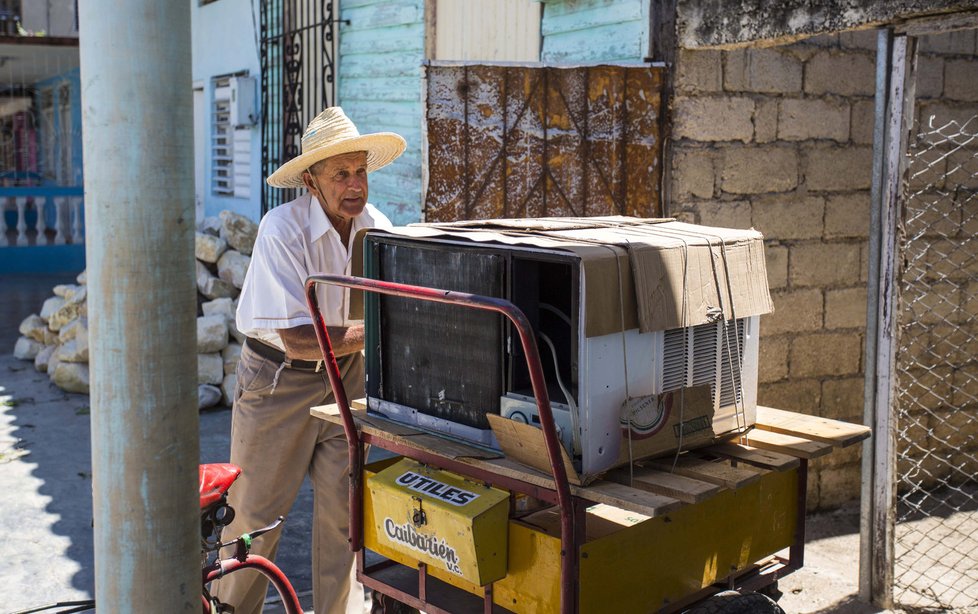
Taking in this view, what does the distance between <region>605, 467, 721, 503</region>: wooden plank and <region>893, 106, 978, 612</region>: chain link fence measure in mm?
3348

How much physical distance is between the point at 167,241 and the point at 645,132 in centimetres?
349

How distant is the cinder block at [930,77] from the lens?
5.79 meters

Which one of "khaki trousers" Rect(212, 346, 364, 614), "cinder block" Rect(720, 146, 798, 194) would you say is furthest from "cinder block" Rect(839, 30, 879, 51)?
"khaki trousers" Rect(212, 346, 364, 614)

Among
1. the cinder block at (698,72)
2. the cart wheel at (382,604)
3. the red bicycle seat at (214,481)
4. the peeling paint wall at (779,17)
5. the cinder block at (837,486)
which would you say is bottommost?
the cinder block at (837,486)

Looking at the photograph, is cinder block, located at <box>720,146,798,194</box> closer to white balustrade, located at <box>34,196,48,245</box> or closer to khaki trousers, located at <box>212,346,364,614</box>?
khaki trousers, located at <box>212,346,364,614</box>

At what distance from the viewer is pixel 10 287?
14.7m

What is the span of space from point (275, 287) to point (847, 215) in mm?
3471

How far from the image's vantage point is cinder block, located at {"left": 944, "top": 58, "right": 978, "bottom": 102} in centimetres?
592

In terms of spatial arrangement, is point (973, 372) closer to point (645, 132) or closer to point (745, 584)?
point (645, 132)

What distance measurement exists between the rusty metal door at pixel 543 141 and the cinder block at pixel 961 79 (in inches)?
73.7

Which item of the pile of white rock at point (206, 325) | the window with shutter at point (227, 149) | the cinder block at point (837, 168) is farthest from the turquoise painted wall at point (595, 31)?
the window with shutter at point (227, 149)

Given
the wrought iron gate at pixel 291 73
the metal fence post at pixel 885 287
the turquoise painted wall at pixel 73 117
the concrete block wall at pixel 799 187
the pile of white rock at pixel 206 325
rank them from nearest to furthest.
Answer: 1. the metal fence post at pixel 885 287
2. the concrete block wall at pixel 799 187
3. the pile of white rock at pixel 206 325
4. the wrought iron gate at pixel 291 73
5. the turquoise painted wall at pixel 73 117

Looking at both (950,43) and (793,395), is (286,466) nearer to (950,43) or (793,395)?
(793,395)

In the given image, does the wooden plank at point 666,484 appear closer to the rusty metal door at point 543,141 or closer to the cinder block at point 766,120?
the rusty metal door at point 543,141
